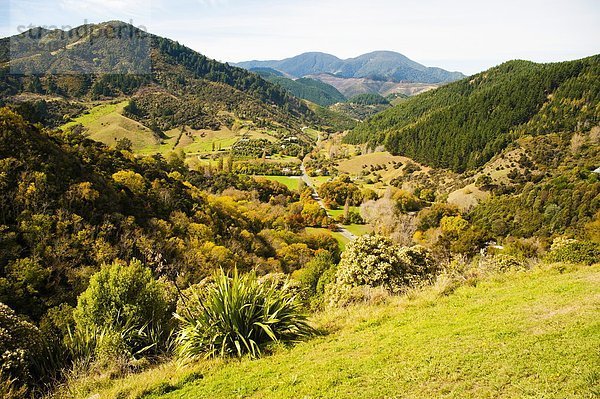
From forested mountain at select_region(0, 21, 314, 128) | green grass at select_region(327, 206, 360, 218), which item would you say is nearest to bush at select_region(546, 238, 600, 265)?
green grass at select_region(327, 206, 360, 218)

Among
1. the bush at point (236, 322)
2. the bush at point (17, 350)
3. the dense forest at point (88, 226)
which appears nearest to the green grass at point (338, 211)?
the dense forest at point (88, 226)

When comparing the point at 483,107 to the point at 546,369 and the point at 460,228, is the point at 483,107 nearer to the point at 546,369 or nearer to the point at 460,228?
the point at 460,228

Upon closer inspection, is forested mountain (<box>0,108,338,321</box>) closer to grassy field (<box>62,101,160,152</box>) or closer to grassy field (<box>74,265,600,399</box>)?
grassy field (<box>74,265,600,399</box>)

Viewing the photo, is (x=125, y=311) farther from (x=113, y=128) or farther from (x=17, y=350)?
(x=113, y=128)

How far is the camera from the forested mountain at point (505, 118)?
102625 mm

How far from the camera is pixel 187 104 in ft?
549

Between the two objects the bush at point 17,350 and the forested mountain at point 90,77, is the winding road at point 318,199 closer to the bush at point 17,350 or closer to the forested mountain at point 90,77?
the bush at point 17,350

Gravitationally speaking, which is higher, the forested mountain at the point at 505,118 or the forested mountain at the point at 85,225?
the forested mountain at the point at 505,118

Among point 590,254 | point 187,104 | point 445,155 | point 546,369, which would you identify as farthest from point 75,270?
point 187,104

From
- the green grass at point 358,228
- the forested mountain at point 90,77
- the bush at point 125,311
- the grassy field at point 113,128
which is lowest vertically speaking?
the green grass at point 358,228

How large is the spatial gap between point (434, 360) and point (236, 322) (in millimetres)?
3513

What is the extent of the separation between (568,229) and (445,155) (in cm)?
6431

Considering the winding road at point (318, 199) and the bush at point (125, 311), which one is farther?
the winding road at point (318, 199)

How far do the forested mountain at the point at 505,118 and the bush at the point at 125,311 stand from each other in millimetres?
108702
